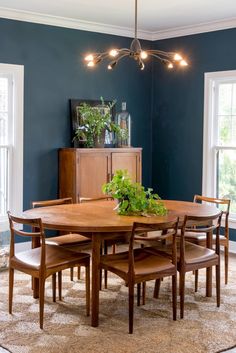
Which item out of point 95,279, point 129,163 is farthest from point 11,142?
point 95,279

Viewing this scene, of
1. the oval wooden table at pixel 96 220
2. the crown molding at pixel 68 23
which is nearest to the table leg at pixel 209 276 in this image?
the oval wooden table at pixel 96 220

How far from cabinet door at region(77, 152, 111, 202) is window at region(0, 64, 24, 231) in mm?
671

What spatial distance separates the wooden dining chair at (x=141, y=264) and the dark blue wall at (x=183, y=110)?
2.63 meters

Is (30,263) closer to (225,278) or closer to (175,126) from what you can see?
(225,278)

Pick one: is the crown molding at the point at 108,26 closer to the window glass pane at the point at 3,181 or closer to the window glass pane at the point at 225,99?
the window glass pane at the point at 225,99

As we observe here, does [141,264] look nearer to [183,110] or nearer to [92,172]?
[92,172]

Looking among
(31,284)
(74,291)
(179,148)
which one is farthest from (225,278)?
(179,148)

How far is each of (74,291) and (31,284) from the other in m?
0.43

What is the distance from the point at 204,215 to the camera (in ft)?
13.3

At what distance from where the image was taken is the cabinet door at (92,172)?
222 inches

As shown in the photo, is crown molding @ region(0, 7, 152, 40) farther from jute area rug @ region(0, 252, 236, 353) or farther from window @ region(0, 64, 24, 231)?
jute area rug @ region(0, 252, 236, 353)

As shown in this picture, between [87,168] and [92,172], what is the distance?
83 millimetres

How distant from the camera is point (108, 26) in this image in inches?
240

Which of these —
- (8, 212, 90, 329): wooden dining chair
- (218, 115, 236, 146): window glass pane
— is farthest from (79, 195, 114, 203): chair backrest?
(218, 115, 236, 146): window glass pane
